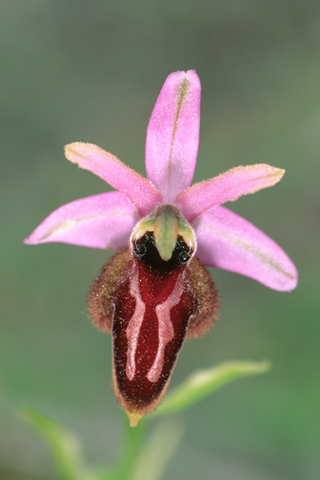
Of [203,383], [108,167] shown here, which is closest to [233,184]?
[108,167]

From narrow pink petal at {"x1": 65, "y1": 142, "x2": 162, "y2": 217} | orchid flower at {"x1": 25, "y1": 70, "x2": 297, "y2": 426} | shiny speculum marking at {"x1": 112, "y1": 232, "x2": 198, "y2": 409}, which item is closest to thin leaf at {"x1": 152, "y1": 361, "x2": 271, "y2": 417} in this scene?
orchid flower at {"x1": 25, "y1": 70, "x2": 297, "y2": 426}

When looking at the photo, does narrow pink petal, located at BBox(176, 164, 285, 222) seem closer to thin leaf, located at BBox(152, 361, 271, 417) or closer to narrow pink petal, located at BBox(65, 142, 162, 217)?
narrow pink petal, located at BBox(65, 142, 162, 217)

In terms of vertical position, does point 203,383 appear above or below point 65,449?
above

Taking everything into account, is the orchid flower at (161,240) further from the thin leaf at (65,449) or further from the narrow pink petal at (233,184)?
the thin leaf at (65,449)

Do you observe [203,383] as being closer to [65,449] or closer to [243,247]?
[243,247]

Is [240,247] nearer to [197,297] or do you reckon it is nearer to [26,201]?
[197,297]

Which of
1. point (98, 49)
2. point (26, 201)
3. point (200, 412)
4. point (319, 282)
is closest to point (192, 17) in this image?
point (98, 49)

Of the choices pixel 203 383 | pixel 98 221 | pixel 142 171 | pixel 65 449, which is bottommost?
pixel 65 449
